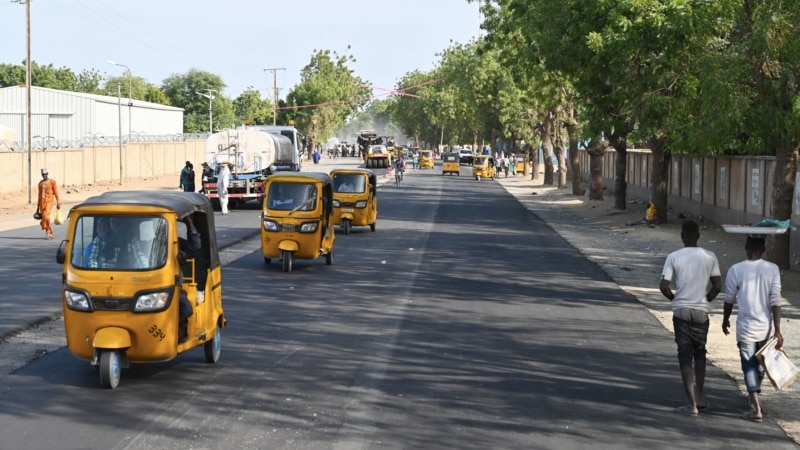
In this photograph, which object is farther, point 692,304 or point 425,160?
point 425,160

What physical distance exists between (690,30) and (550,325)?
876 cm

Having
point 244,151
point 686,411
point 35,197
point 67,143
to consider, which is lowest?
point 686,411

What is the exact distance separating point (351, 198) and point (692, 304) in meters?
21.3

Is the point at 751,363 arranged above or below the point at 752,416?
above

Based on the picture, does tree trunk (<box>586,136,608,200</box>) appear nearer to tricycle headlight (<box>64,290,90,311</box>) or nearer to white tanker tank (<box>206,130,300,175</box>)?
white tanker tank (<box>206,130,300,175</box>)

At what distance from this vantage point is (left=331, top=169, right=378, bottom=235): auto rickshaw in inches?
1217

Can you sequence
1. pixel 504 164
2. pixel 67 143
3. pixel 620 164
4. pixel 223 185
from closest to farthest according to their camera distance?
pixel 223 185 < pixel 620 164 < pixel 67 143 < pixel 504 164

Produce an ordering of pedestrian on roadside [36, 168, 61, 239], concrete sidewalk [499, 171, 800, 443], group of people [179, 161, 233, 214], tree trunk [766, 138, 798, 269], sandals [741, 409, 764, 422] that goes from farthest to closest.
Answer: group of people [179, 161, 233, 214]
pedestrian on roadside [36, 168, 61, 239]
tree trunk [766, 138, 798, 269]
concrete sidewalk [499, 171, 800, 443]
sandals [741, 409, 764, 422]

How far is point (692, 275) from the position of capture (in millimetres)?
10023

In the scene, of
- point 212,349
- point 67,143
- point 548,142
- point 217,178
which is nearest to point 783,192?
point 212,349

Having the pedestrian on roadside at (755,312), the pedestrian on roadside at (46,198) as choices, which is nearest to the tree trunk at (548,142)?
the pedestrian on roadside at (46,198)

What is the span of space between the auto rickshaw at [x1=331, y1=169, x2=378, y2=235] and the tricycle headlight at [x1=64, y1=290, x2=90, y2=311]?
65.1ft

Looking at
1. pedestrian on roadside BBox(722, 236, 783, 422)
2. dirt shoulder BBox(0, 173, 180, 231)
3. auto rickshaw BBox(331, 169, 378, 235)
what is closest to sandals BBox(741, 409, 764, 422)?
pedestrian on roadside BBox(722, 236, 783, 422)

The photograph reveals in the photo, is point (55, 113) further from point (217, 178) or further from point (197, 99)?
point (197, 99)
